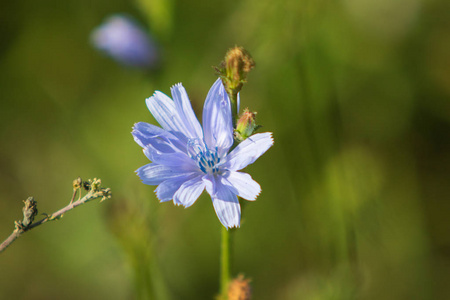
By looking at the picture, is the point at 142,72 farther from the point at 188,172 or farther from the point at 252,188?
the point at 252,188

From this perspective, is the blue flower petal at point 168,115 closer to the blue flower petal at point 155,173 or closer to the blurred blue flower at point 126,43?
the blue flower petal at point 155,173

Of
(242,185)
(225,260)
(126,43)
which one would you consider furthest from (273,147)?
(242,185)

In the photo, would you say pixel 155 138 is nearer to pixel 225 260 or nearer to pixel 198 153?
pixel 198 153

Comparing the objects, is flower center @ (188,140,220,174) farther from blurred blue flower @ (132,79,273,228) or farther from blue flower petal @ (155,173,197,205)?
blue flower petal @ (155,173,197,205)

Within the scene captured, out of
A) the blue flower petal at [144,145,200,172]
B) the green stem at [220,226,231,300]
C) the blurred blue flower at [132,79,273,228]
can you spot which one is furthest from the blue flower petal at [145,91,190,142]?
the green stem at [220,226,231,300]

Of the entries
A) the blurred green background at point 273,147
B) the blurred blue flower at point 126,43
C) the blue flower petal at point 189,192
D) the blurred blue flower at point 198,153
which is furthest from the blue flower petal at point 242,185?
the blurred blue flower at point 126,43

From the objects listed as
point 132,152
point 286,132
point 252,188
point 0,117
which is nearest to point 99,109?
point 132,152
